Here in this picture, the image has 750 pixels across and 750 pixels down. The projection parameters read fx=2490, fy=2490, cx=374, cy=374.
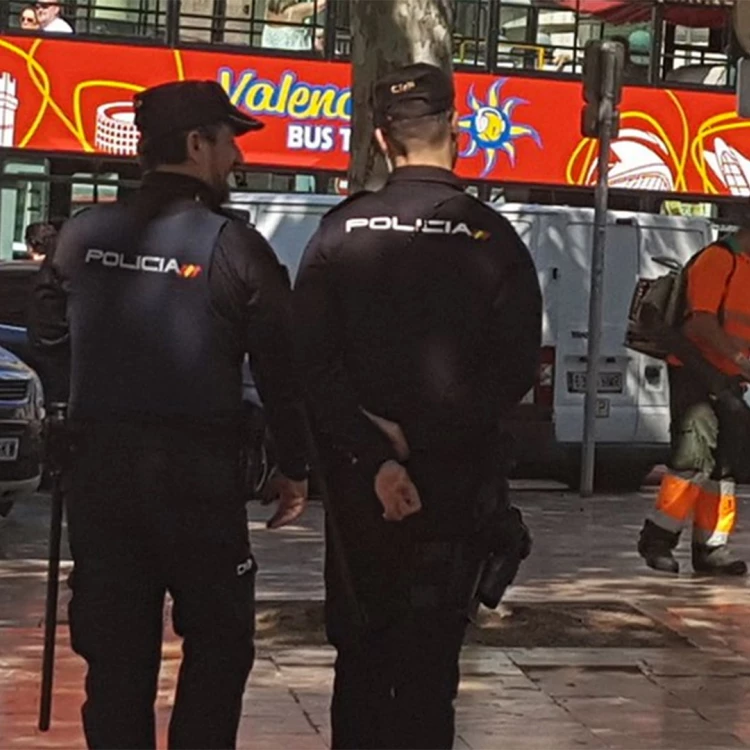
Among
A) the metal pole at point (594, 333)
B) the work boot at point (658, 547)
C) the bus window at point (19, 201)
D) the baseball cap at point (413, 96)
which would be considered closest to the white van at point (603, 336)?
the metal pole at point (594, 333)

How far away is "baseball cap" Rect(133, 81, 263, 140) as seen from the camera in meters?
5.92

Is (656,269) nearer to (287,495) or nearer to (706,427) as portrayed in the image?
(706,427)

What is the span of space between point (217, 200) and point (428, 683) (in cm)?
125

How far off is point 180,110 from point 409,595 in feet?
4.16

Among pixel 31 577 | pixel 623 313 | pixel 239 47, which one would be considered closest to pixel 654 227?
pixel 623 313

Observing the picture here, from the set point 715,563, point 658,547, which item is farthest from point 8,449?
point 715,563

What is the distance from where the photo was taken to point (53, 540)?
21.6ft

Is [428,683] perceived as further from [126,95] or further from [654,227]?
[126,95]

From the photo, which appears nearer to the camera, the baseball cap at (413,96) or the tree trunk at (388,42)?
the baseball cap at (413,96)

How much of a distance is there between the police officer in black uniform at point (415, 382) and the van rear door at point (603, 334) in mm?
12273

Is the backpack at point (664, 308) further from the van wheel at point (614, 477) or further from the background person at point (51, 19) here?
the background person at point (51, 19)

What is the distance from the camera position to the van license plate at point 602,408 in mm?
18375

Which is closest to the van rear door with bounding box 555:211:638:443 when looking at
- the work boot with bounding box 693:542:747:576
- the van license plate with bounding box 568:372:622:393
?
the van license plate with bounding box 568:372:622:393

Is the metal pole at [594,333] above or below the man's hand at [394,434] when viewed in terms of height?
below
